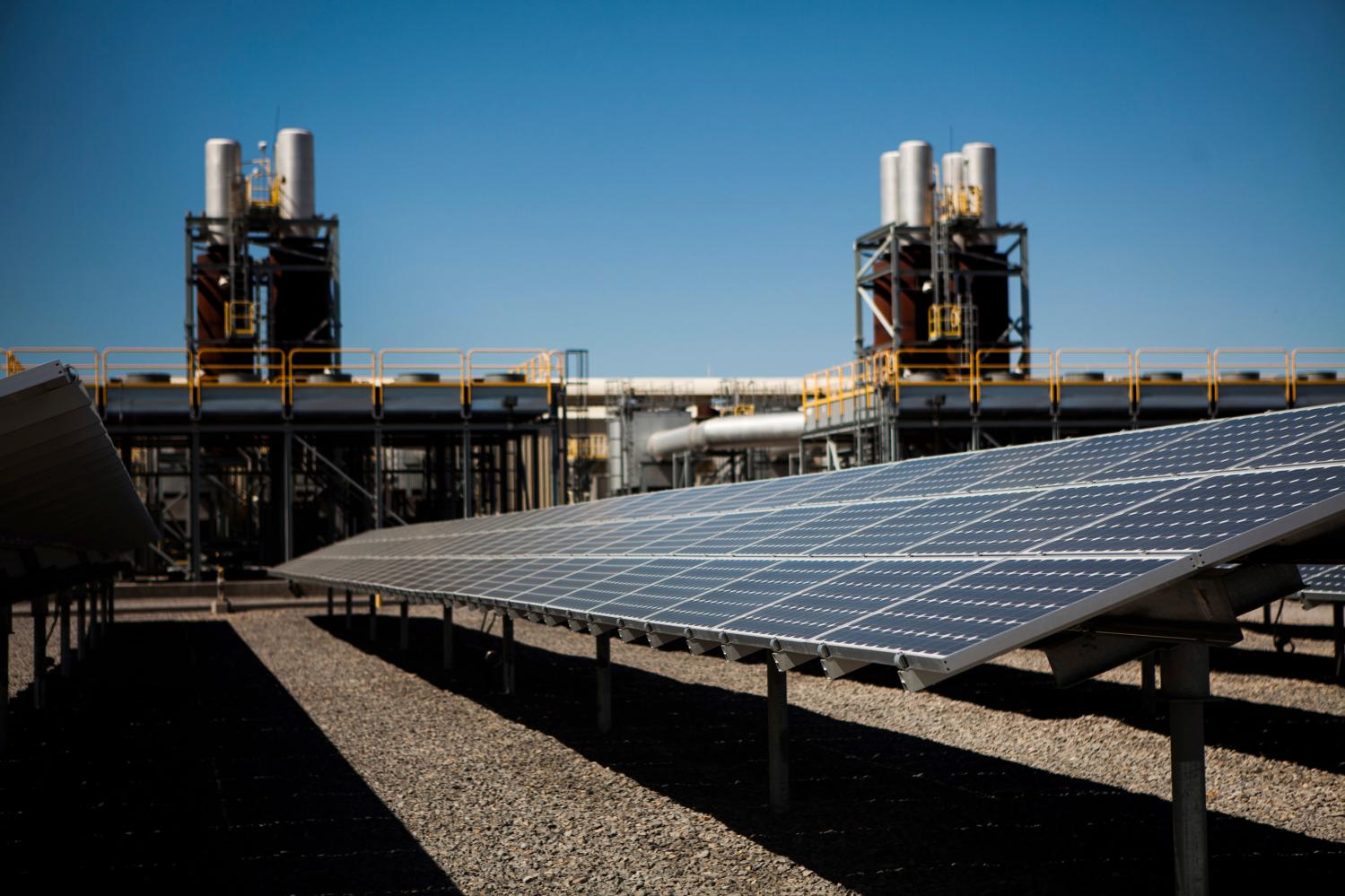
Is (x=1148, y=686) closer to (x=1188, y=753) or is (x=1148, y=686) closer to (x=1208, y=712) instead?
(x=1208, y=712)

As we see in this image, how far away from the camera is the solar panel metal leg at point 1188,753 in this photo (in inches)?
252

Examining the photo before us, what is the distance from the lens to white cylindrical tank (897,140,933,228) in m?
37.3

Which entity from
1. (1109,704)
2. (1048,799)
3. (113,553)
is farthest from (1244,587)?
(113,553)

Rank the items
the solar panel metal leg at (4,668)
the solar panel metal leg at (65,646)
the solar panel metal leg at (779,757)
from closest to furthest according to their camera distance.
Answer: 1. the solar panel metal leg at (779,757)
2. the solar panel metal leg at (4,668)
3. the solar panel metal leg at (65,646)

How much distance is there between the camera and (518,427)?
35125 millimetres

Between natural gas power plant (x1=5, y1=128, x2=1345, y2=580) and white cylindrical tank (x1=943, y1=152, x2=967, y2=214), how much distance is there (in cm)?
6

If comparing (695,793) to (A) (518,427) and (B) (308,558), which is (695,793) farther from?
(A) (518,427)

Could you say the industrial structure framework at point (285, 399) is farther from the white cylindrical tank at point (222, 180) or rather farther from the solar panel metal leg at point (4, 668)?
the solar panel metal leg at point (4, 668)

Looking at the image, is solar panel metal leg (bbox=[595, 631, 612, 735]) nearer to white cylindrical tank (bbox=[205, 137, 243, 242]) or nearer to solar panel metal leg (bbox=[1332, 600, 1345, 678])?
solar panel metal leg (bbox=[1332, 600, 1345, 678])

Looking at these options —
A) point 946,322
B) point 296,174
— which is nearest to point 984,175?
point 946,322

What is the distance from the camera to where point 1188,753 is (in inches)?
255

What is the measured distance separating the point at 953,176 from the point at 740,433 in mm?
10144

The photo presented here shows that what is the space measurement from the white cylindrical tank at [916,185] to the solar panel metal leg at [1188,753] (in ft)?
105

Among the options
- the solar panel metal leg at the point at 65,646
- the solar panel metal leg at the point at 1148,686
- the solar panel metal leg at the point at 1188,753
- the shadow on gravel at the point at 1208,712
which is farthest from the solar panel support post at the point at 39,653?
the solar panel metal leg at the point at 1188,753
